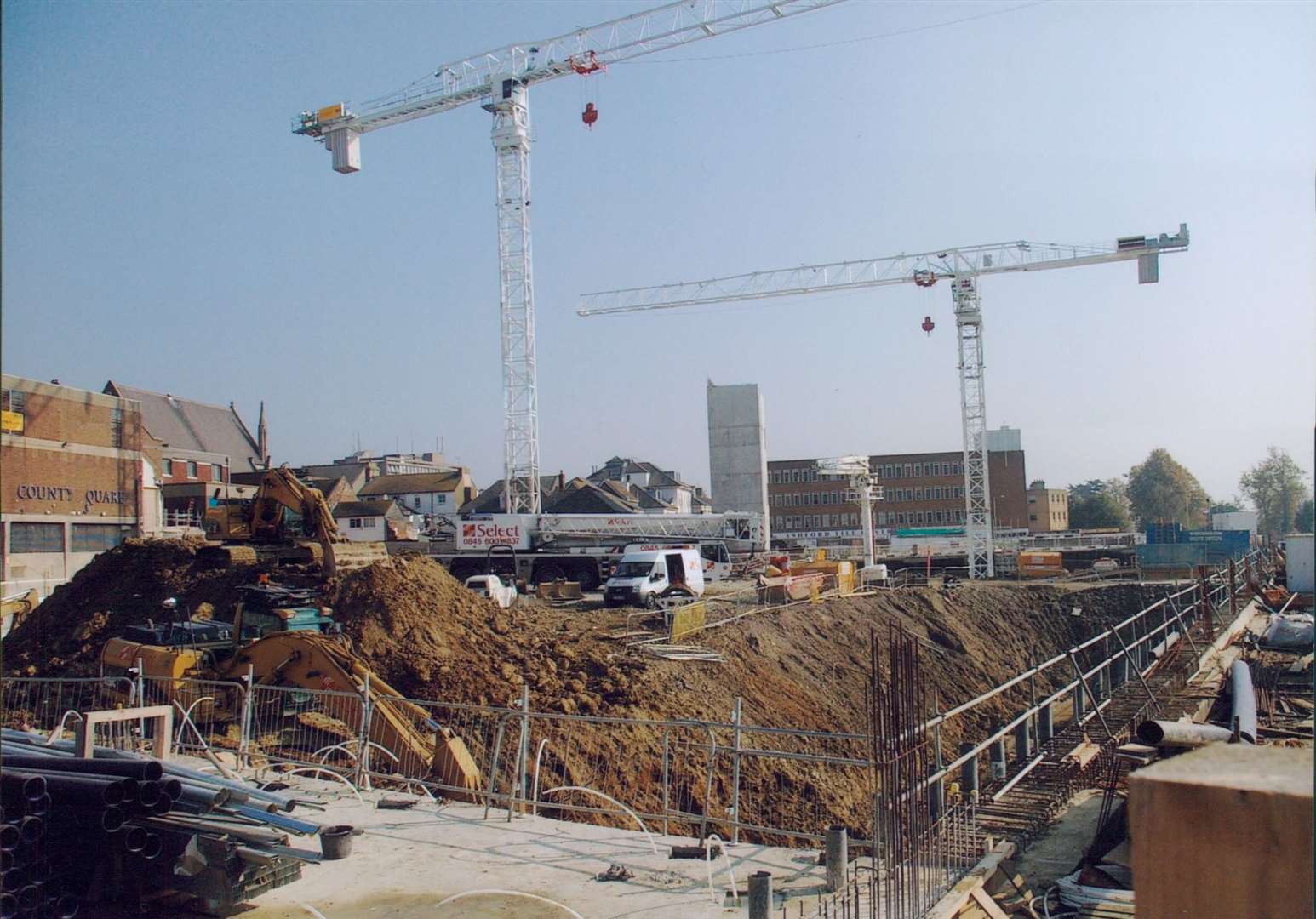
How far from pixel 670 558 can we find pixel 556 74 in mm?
37902

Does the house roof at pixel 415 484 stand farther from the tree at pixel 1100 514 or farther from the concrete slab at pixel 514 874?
the concrete slab at pixel 514 874

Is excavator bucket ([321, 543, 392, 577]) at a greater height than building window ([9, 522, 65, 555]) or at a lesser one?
lesser

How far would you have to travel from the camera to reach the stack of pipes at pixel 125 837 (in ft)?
20.9

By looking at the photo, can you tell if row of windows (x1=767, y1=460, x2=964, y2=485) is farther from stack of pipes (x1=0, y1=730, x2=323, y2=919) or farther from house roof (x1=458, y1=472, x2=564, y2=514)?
stack of pipes (x1=0, y1=730, x2=323, y2=919)

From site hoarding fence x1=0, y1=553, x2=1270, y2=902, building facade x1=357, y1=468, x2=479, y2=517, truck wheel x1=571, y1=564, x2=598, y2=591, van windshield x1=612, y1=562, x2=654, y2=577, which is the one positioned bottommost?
site hoarding fence x1=0, y1=553, x2=1270, y2=902

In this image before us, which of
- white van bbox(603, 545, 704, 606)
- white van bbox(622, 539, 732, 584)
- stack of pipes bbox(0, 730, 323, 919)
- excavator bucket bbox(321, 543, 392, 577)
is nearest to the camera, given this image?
stack of pipes bbox(0, 730, 323, 919)

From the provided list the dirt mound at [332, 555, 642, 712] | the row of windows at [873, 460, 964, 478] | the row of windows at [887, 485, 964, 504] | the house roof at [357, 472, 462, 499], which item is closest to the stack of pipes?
the dirt mound at [332, 555, 642, 712]

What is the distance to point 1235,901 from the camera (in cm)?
268

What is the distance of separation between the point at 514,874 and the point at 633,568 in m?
22.5

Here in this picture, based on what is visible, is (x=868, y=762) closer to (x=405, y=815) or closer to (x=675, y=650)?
(x=405, y=815)

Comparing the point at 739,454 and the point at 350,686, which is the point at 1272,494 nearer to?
the point at 739,454

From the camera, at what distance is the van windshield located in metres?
30.5

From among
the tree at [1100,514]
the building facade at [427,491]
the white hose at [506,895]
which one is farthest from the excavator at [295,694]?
the tree at [1100,514]

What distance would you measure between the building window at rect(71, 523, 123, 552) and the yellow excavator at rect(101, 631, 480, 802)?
93.5 feet
